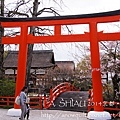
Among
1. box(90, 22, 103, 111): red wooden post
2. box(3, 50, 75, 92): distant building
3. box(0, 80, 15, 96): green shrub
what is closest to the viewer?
box(90, 22, 103, 111): red wooden post

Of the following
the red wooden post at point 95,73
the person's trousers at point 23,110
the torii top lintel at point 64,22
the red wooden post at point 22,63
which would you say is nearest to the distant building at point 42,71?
the red wooden post at point 22,63

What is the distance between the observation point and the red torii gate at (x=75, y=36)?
11570 millimetres

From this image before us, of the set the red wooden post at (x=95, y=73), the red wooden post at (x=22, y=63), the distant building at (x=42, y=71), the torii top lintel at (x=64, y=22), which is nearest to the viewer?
the red wooden post at (x=95, y=73)

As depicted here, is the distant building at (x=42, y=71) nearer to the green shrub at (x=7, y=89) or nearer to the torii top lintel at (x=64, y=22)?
the green shrub at (x=7, y=89)

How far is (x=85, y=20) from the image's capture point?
12.1 m

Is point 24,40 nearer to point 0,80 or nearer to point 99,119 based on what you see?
point 99,119

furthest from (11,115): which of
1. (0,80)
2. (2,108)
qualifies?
(0,80)

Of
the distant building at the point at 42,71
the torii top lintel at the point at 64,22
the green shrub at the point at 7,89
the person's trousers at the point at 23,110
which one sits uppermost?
the torii top lintel at the point at 64,22

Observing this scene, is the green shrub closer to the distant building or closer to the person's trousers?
the person's trousers

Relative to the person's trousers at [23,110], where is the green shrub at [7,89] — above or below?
above

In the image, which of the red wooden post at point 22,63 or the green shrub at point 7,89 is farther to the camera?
the green shrub at point 7,89

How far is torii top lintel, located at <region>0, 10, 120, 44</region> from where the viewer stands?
11617 mm

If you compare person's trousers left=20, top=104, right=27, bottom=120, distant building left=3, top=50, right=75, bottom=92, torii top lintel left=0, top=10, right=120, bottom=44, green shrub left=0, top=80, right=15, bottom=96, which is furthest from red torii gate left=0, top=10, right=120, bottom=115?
distant building left=3, top=50, right=75, bottom=92

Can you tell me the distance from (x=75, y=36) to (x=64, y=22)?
89 centimetres
